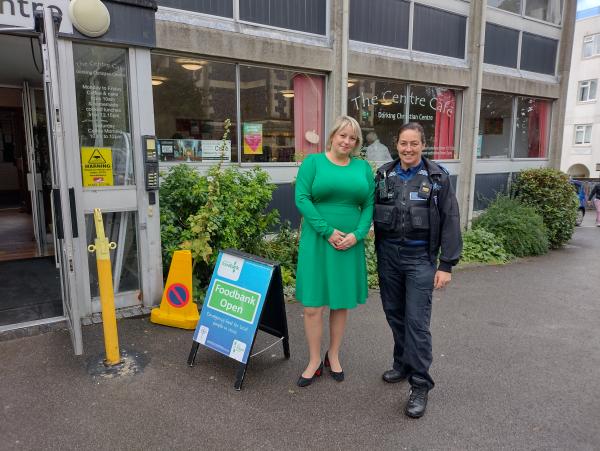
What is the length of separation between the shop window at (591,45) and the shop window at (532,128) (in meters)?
24.3

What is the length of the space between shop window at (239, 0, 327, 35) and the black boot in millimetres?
5354

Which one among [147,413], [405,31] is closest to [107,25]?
[147,413]

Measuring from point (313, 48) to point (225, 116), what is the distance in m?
1.72

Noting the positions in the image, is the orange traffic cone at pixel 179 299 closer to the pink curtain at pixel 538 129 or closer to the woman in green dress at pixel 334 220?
the woman in green dress at pixel 334 220

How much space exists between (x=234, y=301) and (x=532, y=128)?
1009cm

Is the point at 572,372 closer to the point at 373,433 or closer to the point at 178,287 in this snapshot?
the point at 373,433

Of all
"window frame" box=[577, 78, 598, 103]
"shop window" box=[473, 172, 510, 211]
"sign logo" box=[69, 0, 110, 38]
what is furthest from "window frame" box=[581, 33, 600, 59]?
"sign logo" box=[69, 0, 110, 38]

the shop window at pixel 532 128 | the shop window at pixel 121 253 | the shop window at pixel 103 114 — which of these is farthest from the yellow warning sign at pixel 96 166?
the shop window at pixel 532 128

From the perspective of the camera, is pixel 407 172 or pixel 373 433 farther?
pixel 407 172

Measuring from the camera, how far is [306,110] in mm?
7312

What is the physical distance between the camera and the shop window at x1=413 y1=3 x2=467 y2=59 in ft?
27.6

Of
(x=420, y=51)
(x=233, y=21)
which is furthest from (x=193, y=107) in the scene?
(x=420, y=51)

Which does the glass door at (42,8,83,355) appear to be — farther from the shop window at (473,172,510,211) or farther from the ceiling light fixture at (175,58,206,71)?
the shop window at (473,172,510,211)

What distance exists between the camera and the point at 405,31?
8.21 meters
